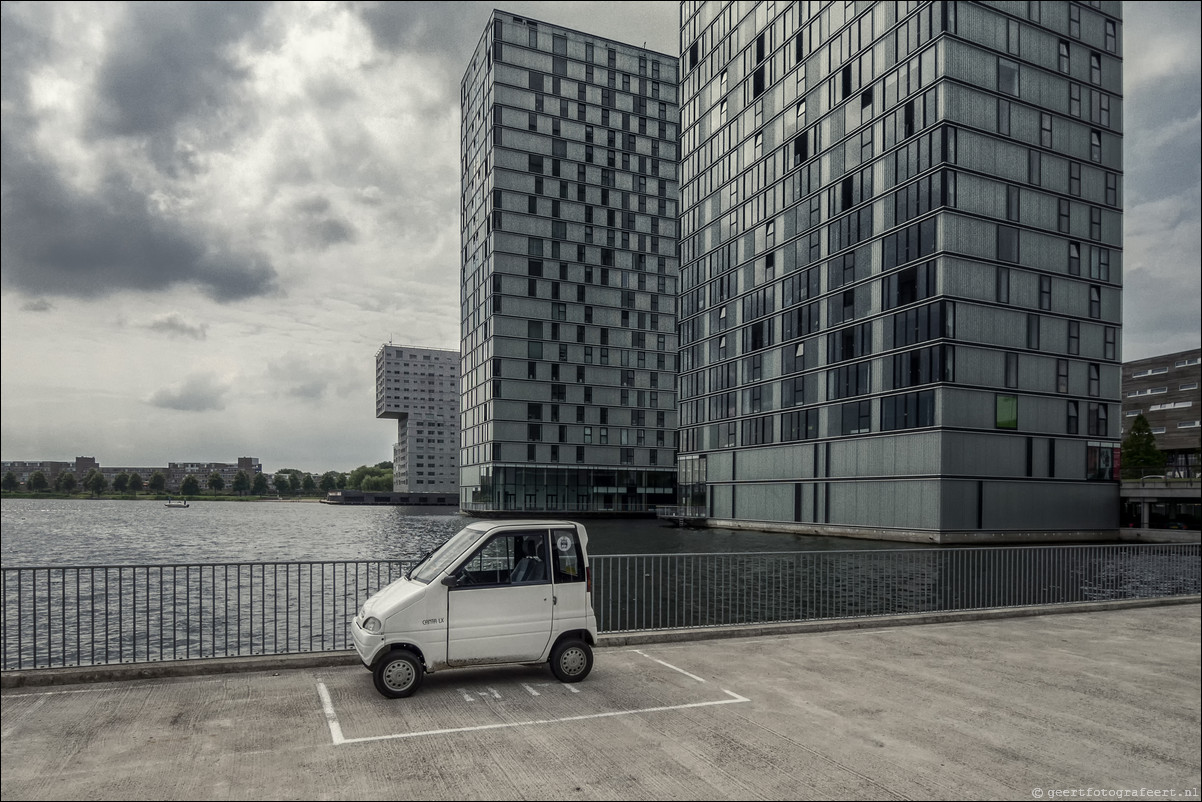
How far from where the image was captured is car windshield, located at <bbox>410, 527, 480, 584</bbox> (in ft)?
29.6

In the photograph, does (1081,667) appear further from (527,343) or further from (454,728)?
(527,343)

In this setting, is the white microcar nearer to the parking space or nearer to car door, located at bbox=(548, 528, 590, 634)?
car door, located at bbox=(548, 528, 590, 634)

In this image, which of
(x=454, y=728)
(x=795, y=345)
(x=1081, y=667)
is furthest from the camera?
(x=795, y=345)

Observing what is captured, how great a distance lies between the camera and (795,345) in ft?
199

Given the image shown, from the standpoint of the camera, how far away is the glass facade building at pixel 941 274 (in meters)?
48.6

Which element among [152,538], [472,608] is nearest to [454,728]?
[472,608]

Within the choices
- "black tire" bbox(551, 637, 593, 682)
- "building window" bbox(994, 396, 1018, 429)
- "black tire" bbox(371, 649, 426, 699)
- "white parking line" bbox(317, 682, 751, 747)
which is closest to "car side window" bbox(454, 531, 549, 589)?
"black tire" bbox(551, 637, 593, 682)

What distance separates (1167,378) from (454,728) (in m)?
120

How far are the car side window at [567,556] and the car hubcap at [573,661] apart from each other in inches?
33.7

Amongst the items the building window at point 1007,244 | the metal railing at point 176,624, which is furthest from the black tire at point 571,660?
the building window at point 1007,244

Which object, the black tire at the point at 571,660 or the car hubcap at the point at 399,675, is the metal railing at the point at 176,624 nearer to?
the car hubcap at the point at 399,675

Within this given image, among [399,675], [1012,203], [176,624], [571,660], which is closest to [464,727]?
[399,675]

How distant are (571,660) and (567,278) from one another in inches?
3529

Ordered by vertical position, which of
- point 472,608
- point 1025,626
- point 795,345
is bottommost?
point 1025,626
